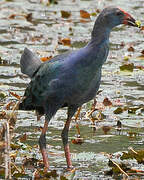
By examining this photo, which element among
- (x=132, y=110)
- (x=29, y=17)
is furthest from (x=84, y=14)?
(x=132, y=110)

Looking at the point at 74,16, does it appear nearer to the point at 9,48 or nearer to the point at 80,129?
the point at 9,48

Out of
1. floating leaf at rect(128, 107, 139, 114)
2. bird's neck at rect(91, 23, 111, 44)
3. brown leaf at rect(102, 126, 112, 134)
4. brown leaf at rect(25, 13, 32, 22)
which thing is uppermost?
bird's neck at rect(91, 23, 111, 44)

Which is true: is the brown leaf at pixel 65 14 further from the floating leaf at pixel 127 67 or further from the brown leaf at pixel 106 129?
the brown leaf at pixel 106 129

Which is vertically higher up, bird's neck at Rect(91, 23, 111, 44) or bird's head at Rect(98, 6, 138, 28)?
bird's head at Rect(98, 6, 138, 28)

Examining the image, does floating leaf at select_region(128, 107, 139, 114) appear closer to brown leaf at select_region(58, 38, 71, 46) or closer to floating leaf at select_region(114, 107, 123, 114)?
floating leaf at select_region(114, 107, 123, 114)

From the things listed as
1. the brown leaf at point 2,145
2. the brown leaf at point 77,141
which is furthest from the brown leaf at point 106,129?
the brown leaf at point 2,145

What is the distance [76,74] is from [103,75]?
3774mm

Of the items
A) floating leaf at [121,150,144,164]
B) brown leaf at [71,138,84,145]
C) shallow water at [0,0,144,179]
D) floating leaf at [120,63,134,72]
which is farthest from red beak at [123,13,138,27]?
floating leaf at [120,63,134,72]

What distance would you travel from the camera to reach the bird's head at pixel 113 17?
21.2ft

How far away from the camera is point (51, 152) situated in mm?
7031

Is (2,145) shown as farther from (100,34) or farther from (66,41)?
(66,41)

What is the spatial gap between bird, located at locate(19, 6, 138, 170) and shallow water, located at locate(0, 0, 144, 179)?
0.37 meters

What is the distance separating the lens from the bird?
6.37m

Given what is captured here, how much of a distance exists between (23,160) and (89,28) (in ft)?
22.3
